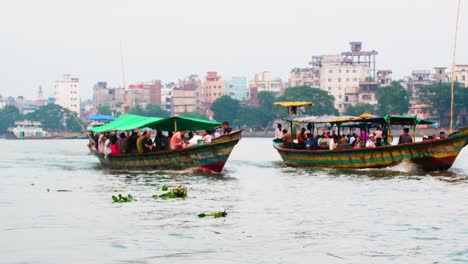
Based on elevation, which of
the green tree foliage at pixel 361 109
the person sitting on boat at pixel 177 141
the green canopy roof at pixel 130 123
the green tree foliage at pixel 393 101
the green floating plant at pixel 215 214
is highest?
the green canopy roof at pixel 130 123

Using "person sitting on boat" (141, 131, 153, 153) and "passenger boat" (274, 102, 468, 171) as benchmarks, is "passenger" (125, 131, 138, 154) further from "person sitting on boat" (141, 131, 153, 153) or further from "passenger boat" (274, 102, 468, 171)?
"passenger boat" (274, 102, 468, 171)

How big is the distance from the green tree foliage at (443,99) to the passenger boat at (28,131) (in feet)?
219

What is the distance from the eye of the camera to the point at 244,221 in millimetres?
16844

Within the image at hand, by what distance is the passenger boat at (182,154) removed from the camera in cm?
2794

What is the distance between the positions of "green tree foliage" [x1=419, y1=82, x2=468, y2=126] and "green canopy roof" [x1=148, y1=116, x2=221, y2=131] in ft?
329

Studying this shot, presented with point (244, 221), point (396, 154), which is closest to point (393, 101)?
point (396, 154)

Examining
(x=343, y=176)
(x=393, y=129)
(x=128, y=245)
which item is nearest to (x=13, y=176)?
(x=343, y=176)

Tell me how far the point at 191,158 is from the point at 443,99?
10433cm

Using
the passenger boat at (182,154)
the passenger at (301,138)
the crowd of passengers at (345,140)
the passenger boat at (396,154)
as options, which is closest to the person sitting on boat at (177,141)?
the passenger boat at (182,154)

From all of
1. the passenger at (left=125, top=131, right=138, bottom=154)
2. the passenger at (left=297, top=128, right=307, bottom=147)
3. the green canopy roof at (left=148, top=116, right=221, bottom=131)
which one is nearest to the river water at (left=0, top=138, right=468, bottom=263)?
the green canopy roof at (left=148, top=116, right=221, bottom=131)

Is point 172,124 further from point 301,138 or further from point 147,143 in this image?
point 301,138

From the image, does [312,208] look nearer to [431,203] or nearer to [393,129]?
[431,203]

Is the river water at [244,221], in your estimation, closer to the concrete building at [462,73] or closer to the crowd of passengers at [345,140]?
the crowd of passengers at [345,140]

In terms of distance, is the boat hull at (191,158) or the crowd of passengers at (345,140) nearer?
the boat hull at (191,158)
